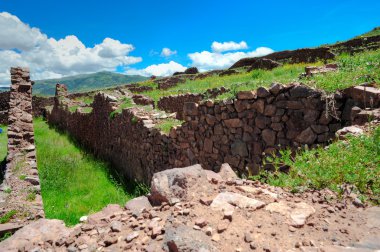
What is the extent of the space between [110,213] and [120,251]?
30.2 inches

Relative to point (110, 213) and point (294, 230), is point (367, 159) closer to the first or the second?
point (294, 230)

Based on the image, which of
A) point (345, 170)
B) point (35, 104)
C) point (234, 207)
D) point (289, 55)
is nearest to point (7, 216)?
point (234, 207)

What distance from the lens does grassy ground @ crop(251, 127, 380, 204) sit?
2.66 metres

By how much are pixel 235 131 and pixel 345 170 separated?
2.65 m

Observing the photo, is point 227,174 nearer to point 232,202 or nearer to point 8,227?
point 232,202

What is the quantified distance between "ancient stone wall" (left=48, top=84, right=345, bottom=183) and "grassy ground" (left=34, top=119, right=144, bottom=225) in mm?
791

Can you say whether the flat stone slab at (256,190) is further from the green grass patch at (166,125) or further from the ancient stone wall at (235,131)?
the green grass patch at (166,125)

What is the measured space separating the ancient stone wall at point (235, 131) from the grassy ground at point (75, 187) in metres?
0.79

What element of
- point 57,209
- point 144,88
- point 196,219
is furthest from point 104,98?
point 144,88

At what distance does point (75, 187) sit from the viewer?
7859 millimetres

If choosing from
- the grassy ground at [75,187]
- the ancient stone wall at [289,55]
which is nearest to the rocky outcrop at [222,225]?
the grassy ground at [75,187]

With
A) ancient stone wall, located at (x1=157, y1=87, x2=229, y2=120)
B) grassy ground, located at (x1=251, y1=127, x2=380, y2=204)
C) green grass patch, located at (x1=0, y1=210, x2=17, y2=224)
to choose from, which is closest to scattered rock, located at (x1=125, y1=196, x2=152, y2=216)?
grassy ground, located at (x1=251, y1=127, x2=380, y2=204)

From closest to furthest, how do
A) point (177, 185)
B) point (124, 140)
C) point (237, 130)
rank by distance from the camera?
point (177, 185) < point (237, 130) < point (124, 140)

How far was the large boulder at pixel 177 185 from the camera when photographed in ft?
9.42
